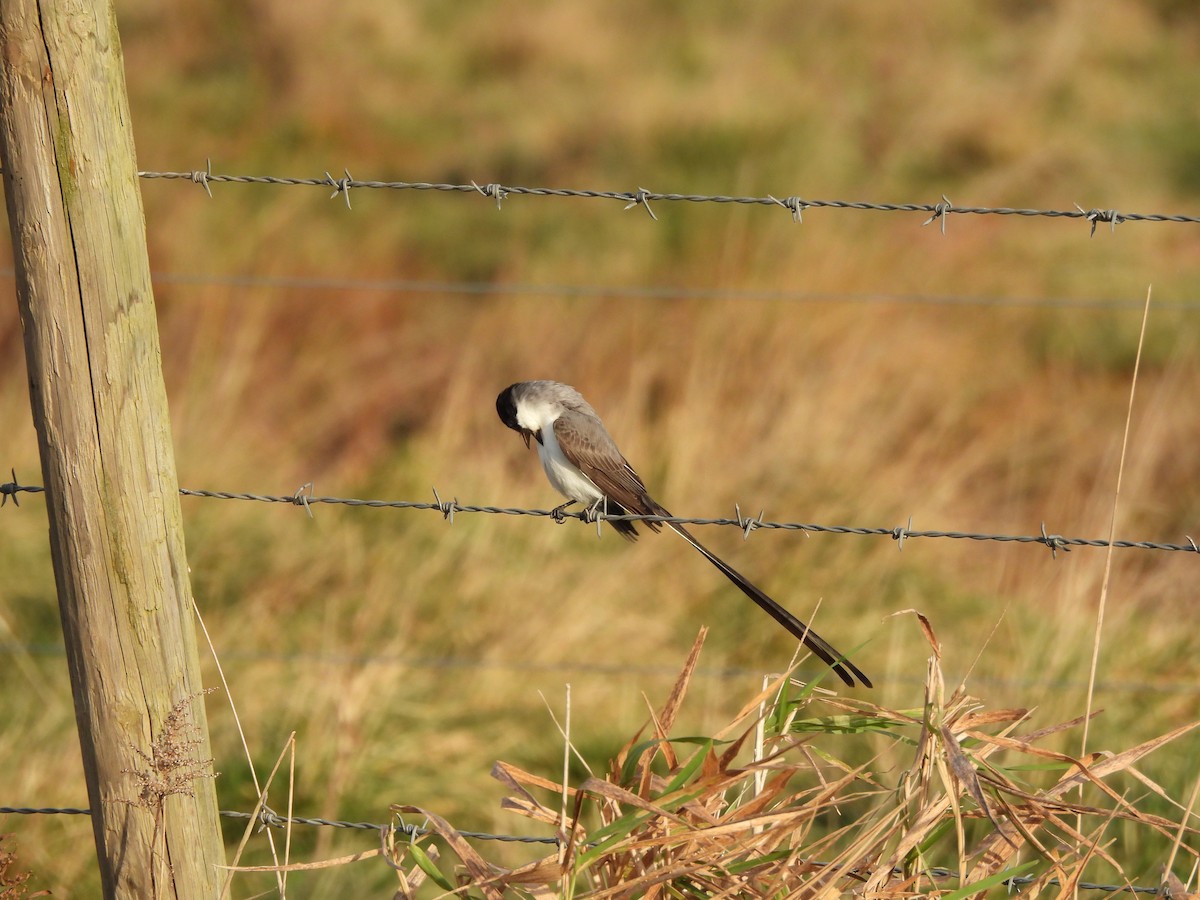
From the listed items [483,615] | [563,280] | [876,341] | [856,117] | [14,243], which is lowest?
[483,615]

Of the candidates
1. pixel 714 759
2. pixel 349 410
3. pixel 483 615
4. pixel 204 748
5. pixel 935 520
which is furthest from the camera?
pixel 349 410

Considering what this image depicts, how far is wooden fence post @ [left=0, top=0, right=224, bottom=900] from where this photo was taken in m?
2.31

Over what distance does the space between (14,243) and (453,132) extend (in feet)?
37.0

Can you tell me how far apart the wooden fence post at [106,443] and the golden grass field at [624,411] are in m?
0.80

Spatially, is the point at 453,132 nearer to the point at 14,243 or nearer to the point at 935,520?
the point at 935,520

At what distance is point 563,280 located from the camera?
9531 millimetres

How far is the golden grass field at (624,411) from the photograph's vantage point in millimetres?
5004

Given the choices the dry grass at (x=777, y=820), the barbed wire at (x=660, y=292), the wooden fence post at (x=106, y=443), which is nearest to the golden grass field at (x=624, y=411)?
the barbed wire at (x=660, y=292)

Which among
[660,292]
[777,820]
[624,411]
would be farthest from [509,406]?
[624,411]

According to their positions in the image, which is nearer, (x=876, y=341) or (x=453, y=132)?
(x=876, y=341)

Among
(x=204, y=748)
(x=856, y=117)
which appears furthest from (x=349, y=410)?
(x=856, y=117)

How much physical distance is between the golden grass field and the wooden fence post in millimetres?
795

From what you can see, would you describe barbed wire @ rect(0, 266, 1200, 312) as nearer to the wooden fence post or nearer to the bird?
the bird

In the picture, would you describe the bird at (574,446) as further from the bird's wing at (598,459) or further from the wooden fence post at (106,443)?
the wooden fence post at (106,443)
